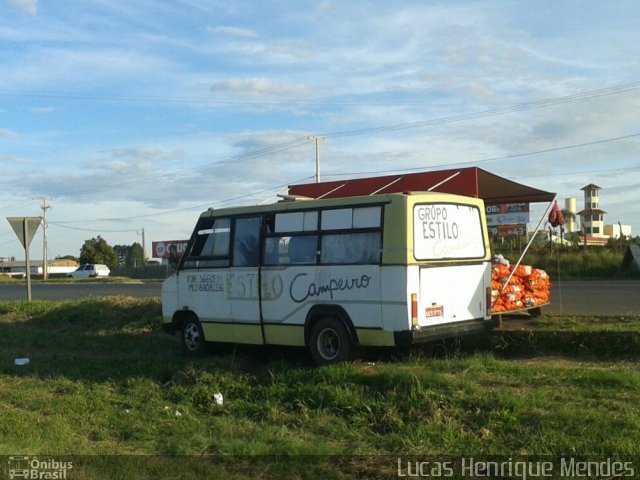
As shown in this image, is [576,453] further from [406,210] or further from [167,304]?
[167,304]

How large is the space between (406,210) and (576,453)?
421cm

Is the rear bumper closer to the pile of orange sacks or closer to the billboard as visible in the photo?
the pile of orange sacks

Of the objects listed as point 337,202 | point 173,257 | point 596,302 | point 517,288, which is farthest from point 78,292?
point 337,202

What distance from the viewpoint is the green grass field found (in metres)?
6.23

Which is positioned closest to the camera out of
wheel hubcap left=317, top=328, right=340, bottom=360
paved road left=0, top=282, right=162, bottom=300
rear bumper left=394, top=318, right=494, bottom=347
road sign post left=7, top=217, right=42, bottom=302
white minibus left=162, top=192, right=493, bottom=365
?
rear bumper left=394, top=318, right=494, bottom=347

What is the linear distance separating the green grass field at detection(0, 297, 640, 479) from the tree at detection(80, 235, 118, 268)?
Result: 261 feet

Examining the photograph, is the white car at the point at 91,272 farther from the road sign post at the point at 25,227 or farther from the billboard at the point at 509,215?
the road sign post at the point at 25,227

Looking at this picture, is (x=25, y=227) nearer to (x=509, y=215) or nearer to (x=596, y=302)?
(x=596, y=302)

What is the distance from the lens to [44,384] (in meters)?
10.3

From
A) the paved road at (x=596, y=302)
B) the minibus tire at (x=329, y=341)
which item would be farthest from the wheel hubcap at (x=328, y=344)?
the paved road at (x=596, y=302)

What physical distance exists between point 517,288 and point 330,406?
545cm

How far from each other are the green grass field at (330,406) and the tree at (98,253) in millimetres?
79700

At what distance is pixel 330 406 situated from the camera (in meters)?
7.93

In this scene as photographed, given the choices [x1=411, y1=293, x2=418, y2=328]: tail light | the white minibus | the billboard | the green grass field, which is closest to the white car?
the billboard
